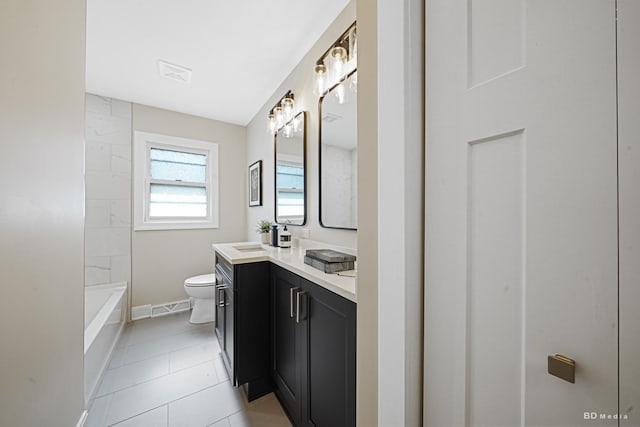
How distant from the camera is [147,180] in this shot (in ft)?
9.42

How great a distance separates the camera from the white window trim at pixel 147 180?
9.13ft

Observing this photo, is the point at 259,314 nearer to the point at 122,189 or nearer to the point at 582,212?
the point at 582,212

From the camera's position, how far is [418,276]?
62 cm

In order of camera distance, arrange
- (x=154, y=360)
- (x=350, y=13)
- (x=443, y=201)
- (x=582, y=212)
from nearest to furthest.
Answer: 1. (x=582, y=212)
2. (x=443, y=201)
3. (x=350, y=13)
4. (x=154, y=360)

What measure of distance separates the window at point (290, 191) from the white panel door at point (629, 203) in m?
1.71

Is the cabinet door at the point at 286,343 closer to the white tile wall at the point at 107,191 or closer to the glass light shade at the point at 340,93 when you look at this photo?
the glass light shade at the point at 340,93

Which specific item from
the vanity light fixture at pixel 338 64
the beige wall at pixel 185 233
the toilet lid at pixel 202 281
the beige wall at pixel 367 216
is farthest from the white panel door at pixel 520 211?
the beige wall at pixel 185 233

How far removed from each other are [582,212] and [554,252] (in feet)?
0.27

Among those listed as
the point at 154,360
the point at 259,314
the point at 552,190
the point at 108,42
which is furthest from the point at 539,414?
the point at 108,42

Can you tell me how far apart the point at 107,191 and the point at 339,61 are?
285cm

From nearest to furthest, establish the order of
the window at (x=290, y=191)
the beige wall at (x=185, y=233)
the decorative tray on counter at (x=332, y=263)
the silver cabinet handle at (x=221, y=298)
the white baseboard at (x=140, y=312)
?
the decorative tray on counter at (x=332, y=263)
the silver cabinet handle at (x=221, y=298)
the window at (x=290, y=191)
the white baseboard at (x=140, y=312)
the beige wall at (x=185, y=233)

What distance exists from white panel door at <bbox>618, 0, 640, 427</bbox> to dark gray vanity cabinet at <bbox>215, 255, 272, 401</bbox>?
1457 mm

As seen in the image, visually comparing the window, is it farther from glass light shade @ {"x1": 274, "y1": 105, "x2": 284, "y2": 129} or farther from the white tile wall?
the white tile wall

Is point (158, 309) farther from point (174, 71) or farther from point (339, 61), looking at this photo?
point (339, 61)
